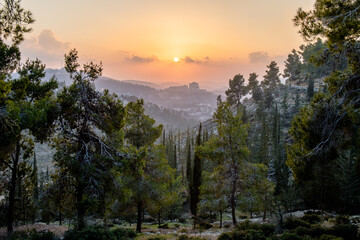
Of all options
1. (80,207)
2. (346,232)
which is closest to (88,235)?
(80,207)

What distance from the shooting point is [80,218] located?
979 centimetres

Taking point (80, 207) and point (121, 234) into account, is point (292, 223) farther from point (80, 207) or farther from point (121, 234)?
point (80, 207)

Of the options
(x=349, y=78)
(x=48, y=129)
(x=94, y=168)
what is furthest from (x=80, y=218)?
(x=349, y=78)

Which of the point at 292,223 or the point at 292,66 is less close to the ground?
the point at 292,66

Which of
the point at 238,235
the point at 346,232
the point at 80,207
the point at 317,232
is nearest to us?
the point at 346,232

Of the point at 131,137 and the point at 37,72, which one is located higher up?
the point at 37,72

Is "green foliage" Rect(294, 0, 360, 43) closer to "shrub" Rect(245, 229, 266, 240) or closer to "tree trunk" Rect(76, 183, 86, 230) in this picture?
"shrub" Rect(245, 229, 266, 240)

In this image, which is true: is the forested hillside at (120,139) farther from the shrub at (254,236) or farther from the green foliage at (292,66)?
the green foliage at (292,66)

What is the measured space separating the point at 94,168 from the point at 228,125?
30.8 ft

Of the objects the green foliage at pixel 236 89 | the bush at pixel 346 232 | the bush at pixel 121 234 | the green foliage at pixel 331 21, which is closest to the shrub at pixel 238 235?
the bush at pixel 346 232

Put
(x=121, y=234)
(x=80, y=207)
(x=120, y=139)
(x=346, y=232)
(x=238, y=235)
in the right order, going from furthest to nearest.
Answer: (x=120, y=139) < (x=121, y=234) < (x=80, y=207) < (x=238, y=235) < (x=346, y=232)

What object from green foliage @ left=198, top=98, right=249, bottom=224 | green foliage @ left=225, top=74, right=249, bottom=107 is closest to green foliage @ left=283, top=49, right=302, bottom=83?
green foliage @ left=225, top=74, right=249, bottom=107

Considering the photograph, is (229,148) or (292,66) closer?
(229,148)

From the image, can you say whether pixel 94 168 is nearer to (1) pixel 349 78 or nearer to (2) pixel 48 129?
(2) pixel 48 129
